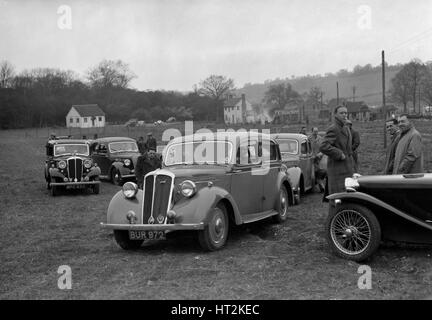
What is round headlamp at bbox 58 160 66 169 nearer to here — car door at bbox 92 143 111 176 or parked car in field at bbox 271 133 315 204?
car door at bbox 92 143 111 176

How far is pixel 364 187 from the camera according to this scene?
20.6ft

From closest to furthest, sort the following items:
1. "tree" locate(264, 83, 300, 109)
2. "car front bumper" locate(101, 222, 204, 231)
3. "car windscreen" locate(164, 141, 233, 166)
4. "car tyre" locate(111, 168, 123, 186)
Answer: "car front bumper" locate(101, 222, 204, 231)
"car windscreen" locate(164, 141, 233, 166)
"car tyre" locate(111, 168, 123, 186)
"tree" locate(264, 83, 300, 109)

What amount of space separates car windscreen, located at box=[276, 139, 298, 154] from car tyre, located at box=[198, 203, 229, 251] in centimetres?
579

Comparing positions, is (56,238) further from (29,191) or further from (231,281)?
(29,191)

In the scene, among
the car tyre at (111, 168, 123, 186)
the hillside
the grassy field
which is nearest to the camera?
the grassy field

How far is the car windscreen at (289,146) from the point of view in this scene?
1269 cm

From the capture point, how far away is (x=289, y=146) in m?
12.8

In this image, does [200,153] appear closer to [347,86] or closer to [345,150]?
[345,150]

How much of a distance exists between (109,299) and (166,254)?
6.56 feet

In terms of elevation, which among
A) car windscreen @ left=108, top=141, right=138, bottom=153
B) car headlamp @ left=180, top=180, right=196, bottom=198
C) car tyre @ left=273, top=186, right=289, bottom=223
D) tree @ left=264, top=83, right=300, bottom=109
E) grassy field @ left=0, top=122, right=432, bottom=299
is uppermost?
tree @ left=264, top=83, right=300, bottom=109

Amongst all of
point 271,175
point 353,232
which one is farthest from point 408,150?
point 271,175

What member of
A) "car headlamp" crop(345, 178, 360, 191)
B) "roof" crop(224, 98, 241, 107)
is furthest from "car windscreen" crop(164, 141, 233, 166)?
"roof" crop(224, 98, 241, 107)

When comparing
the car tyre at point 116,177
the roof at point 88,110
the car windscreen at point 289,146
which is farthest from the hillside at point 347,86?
the car windscreen at point 289,146

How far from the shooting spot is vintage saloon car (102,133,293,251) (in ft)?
22.2
